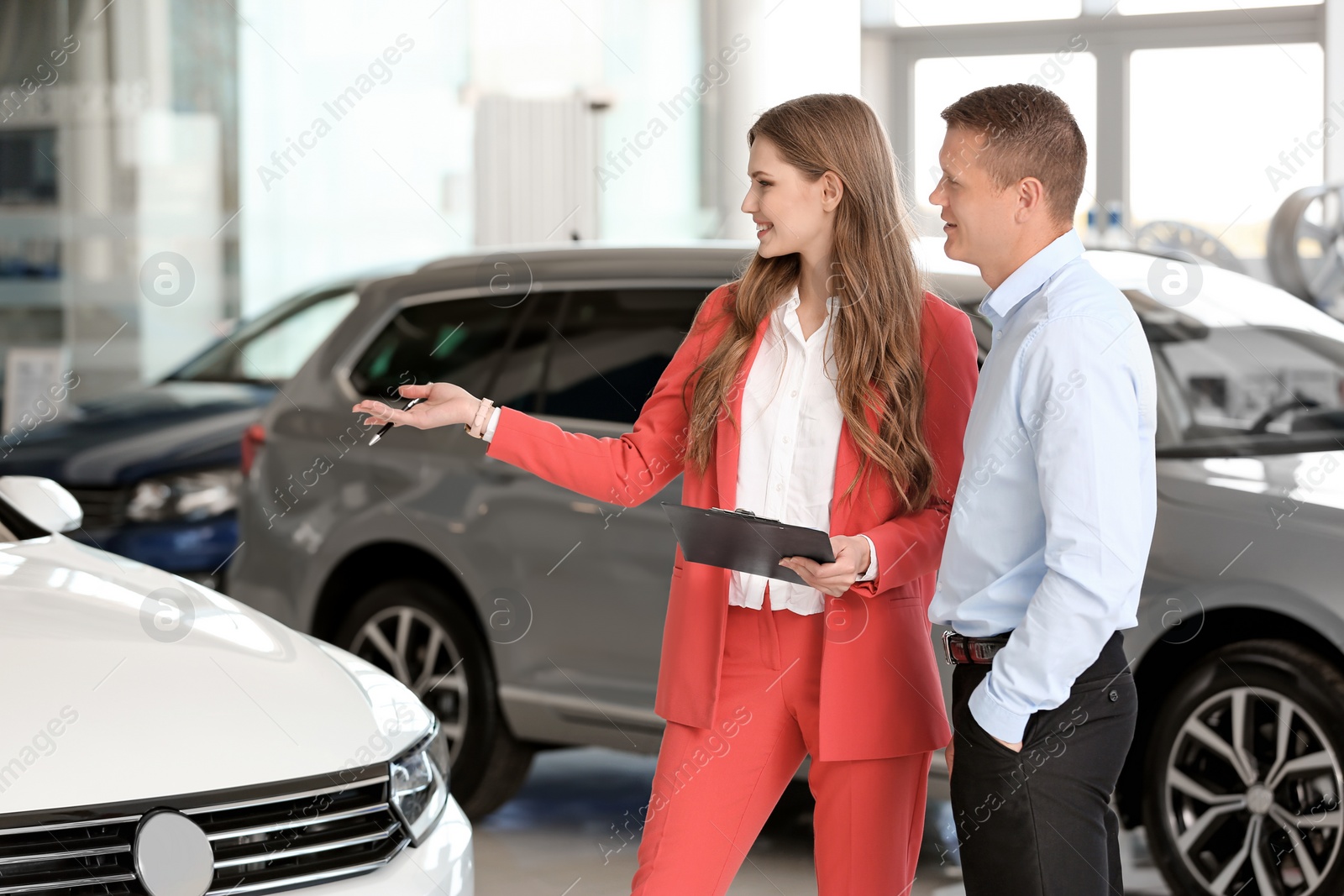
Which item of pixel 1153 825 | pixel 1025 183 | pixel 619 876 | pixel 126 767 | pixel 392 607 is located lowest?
pixel 619 876

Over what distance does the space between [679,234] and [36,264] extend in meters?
4.69

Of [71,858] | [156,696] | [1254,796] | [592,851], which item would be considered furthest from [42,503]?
[1254,796]

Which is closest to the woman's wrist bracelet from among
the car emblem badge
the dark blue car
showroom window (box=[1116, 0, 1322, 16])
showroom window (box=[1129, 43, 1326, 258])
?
the car emblem badge

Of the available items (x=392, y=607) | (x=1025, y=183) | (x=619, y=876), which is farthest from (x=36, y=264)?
(x=1025, y=183)

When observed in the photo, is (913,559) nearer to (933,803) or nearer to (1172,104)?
(933,803)

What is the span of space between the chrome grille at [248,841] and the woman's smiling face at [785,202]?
1.01 metres

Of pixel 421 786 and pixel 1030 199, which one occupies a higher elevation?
pixel 1030 199

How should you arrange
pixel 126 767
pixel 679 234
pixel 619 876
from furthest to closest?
pixel 679 234 < pixel 619 876 < pixel 126 767

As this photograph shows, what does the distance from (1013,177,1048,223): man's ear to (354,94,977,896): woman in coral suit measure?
Answer: 1.05ft

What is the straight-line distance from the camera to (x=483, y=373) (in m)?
4.26

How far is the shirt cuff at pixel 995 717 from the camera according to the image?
177 cm

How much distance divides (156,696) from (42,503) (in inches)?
37.5

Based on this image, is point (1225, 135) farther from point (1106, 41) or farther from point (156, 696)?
point (156, 696)

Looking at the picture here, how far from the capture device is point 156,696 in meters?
2.16
